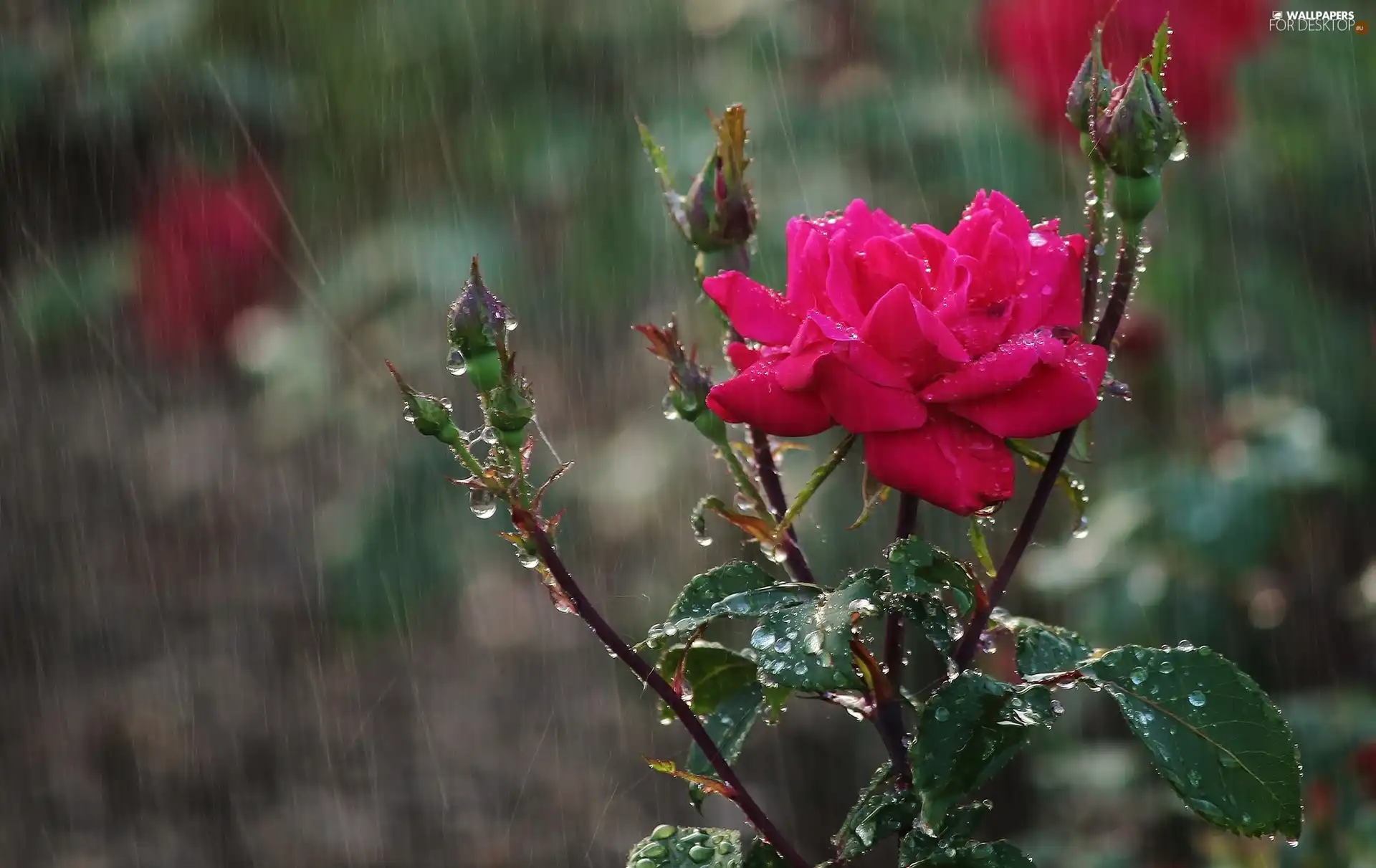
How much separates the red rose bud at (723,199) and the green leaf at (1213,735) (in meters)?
0.27

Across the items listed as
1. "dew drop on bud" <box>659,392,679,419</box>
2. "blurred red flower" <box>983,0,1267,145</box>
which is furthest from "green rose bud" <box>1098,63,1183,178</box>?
"blurred red flower" <box>983,0,1267,145</box>

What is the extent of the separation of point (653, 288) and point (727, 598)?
1367mm

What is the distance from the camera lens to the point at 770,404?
1.80 ft

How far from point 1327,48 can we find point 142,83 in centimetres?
161

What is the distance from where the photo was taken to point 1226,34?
135 cm

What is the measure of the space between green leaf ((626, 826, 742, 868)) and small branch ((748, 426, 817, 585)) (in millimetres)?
128

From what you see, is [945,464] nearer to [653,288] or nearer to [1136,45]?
[1136,45]

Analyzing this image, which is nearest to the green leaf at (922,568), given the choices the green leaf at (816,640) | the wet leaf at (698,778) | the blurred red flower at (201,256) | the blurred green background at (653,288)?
the green leaf at (816,640)

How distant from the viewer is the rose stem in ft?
1.93

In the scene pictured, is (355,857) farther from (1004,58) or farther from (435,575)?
(1004,58)

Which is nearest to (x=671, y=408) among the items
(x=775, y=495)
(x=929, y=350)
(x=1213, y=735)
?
(x=775, y=495)

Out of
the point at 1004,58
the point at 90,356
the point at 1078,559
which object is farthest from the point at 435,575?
the point at 90,356

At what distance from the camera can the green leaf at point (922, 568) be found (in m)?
0.52

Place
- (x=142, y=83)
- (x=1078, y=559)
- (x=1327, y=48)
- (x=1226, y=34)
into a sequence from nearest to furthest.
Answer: (x=1226, y=34), (x=1078, y=559), (x=1327, y=48), (x=142, y=83)
